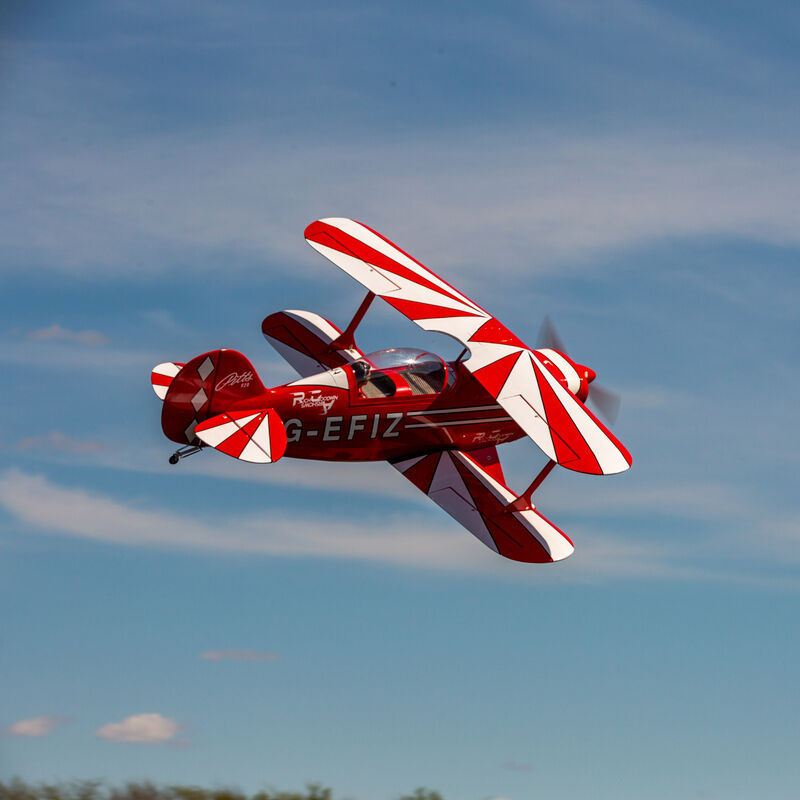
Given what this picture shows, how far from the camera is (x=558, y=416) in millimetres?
19000

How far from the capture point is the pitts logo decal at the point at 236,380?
19.2m

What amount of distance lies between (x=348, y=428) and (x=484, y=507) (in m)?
2.87

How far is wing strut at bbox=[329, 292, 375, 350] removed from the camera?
2330 centimetres

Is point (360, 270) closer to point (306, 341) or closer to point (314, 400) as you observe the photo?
point (306, 341)

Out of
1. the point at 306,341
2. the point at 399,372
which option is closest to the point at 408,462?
the point at 399,372

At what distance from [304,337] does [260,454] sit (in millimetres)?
6525

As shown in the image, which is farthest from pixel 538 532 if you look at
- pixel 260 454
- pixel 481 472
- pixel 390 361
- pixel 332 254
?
pixel 332 254

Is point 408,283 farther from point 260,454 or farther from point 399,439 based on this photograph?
point 260,454

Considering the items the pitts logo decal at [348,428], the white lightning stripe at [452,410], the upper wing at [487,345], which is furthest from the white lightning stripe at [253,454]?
the upper wing at [487,345]

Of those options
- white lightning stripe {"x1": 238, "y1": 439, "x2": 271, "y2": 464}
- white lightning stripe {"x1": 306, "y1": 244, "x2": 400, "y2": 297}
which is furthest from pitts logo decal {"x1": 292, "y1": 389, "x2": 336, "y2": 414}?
white lightning stripe {"x1": 306, "y1": 244, "x2": 400, "y2": 297}

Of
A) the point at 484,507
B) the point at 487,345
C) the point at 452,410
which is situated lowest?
the point at 484,507

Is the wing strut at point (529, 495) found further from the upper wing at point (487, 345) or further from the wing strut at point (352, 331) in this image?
the wing strut at point (352, 331)

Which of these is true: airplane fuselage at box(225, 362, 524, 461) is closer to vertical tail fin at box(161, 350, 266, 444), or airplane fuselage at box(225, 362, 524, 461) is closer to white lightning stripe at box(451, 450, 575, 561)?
vertical tail fin at box(161, 350, 266, 444)

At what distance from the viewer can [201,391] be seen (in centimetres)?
1909
